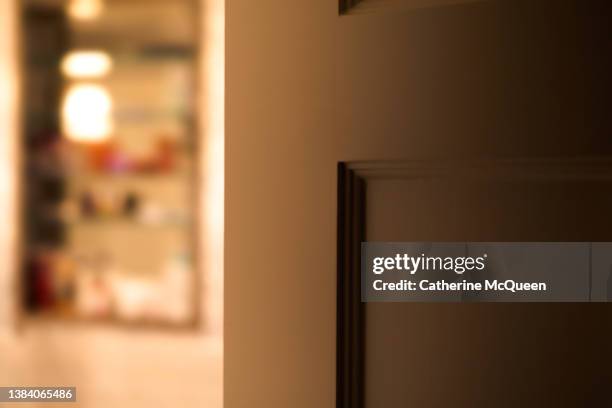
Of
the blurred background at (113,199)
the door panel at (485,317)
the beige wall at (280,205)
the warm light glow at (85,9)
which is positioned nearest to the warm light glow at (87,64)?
the blurred background at (113,199)

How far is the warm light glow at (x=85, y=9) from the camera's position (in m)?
1.89

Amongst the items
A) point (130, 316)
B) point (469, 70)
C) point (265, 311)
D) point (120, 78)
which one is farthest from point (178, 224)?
point (469, 70)

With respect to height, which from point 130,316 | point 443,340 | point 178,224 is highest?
point 178,224

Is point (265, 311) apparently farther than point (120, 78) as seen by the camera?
No

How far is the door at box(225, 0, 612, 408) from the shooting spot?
0.43 m

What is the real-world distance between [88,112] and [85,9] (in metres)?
0.31

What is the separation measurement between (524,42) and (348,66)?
0.42ft

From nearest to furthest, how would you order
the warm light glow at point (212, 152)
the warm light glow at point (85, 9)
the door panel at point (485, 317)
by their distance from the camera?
the door panel at point (485, 317) → the warm light glow at point (212, 152) → the warm light glow at point (85, 9)

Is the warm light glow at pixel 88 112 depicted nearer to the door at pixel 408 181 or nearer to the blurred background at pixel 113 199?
the blurred background at pixel 113 199

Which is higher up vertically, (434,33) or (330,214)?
(434,33)

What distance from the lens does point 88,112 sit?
1932 mm

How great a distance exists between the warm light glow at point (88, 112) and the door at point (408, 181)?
4.93ft

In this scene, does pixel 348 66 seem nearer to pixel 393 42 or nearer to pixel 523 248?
pixel 393 42

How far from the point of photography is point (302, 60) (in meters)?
0.49
